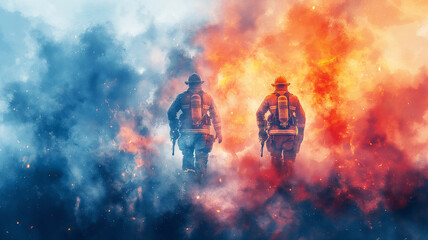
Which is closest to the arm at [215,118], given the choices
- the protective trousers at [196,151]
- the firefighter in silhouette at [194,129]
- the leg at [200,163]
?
the firefighter in silhouette at [194,129]

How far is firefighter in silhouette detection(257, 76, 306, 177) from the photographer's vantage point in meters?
10.6

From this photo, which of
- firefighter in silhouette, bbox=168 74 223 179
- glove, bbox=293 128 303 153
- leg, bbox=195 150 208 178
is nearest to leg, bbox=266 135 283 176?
glove, bbox=293 128 303 153

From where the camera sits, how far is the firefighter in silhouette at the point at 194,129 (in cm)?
1062

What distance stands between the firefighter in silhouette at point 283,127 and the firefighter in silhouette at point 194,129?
1.86 metres

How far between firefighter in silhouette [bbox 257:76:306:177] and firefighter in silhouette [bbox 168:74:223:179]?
186 cm

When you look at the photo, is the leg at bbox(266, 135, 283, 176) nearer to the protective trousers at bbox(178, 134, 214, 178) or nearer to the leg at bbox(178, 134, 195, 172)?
the protective trousers at bbox(178, 134, 214, 178)

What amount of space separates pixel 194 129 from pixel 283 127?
9.21 ft

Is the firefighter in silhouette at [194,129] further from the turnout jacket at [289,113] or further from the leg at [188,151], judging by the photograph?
the turnout jacket at [289,113]

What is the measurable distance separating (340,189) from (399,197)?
1951mm

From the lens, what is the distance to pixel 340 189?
431 inches

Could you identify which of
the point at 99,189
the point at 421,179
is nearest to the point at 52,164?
the point at 99,189

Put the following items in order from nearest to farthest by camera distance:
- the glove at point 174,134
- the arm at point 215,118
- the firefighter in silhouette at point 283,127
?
the firefighter in silhouette at point 283,127 < the glove at point 174,134 < the arm at point 215,118

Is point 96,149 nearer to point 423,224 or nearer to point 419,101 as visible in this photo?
point 423,224

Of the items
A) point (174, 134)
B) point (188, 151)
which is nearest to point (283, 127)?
point (188, 151)
